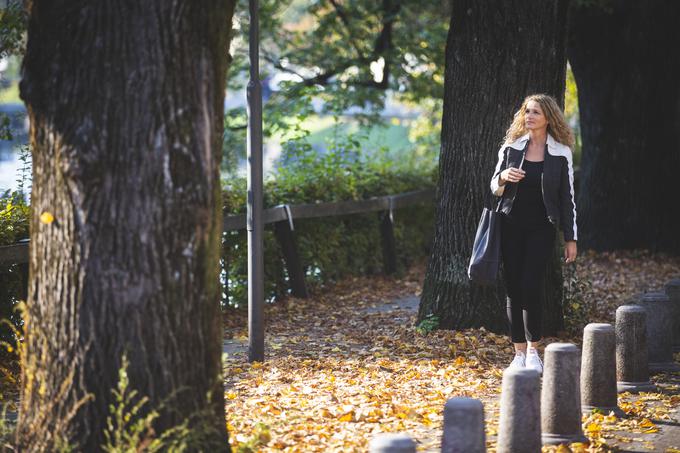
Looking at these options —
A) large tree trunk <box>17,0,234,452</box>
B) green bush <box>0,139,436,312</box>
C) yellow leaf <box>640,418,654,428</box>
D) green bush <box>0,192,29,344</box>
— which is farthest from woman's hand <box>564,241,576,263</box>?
green bush <box>0,139,436,312</box>

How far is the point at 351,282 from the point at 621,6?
20.4ft

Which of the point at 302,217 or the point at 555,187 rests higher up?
the point at 555,187

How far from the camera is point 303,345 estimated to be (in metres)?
9.38

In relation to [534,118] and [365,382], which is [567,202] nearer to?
[534,118]

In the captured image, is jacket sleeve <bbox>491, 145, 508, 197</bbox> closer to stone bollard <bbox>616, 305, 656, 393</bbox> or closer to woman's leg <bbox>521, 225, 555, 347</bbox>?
woman's leg <bbox>521, 225, 555, 347</bbox>

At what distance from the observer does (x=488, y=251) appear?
761 cm

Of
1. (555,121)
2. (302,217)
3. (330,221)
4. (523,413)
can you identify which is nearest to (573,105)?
(330,221)

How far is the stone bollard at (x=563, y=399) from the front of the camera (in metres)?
5.78

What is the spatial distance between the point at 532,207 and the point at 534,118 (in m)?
0.68

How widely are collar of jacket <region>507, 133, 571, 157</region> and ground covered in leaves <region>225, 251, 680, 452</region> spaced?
5.87 ft

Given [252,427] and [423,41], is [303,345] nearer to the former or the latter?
[252,427]

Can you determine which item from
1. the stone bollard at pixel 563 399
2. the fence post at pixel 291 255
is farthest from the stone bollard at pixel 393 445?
the fence post at pixel 291 255

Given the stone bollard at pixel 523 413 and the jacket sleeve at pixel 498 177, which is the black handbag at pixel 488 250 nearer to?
the jacket sleeve at pixel 498 177

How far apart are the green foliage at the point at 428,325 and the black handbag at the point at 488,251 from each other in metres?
1.85
